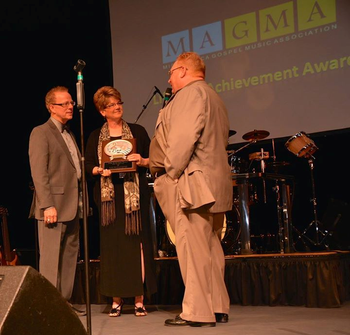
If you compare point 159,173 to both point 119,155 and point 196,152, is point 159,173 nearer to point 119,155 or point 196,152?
point 196,152

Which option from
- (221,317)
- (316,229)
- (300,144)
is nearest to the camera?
(221,317)

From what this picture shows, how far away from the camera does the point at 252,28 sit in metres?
6.00

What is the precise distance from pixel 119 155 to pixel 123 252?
2.22ft

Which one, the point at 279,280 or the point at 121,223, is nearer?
the point at 121,223

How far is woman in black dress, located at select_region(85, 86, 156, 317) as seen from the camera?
3.83m

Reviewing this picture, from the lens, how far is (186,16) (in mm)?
6488

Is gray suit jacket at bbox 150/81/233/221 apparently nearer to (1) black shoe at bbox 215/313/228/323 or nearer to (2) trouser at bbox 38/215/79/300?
(1) black shoe at bbox 215/313/228/323

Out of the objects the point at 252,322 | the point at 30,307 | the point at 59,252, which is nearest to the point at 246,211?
the point at 252,322

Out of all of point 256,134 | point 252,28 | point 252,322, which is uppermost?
point 252,28

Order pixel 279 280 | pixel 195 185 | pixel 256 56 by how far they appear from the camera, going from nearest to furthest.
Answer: pixel 195 185, pixel 279 280, pixel 256 56

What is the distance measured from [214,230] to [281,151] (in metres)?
4.13

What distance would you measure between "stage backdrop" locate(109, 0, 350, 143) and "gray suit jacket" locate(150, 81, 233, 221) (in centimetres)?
269

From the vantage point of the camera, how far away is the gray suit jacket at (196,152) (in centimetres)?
311

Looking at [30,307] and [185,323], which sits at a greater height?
[30,307]
